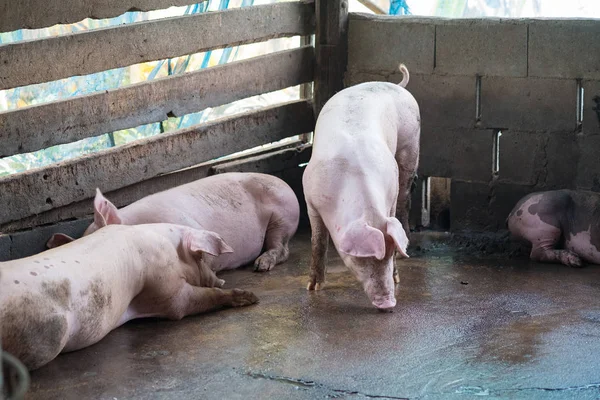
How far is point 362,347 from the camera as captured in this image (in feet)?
15.4

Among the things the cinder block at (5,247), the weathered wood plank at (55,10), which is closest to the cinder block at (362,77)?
the weathered wood plank at (55,10)

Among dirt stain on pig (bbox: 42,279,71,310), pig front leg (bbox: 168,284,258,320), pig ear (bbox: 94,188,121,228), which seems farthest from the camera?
pig ear (bbox: 94,188,121,228)

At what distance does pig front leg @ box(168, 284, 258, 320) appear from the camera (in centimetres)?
515

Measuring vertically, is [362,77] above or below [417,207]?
above

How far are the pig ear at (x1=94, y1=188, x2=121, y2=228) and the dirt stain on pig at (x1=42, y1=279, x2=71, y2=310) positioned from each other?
1.10 metres

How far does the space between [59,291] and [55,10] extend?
2.01 meters

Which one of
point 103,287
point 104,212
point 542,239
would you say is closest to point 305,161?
point 542,239

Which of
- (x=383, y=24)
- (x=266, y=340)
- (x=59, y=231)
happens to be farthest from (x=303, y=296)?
(x=383, y=24)

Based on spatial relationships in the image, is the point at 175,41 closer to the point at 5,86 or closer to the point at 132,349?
the point at 5,86

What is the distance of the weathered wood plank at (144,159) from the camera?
5684 millimetres

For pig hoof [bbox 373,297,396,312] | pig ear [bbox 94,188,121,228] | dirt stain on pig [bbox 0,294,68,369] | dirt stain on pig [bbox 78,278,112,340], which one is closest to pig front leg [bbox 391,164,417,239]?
pig hoof [bbox 373,297,396,312]

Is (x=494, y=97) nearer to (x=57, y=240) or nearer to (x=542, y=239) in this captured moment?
(x=542, y=239)

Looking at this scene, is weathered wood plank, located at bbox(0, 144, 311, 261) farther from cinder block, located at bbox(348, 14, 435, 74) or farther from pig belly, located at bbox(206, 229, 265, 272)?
cinder block, located at bbox(348, 14, 435, 74)

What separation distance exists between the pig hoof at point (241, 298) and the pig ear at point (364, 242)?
770mm
